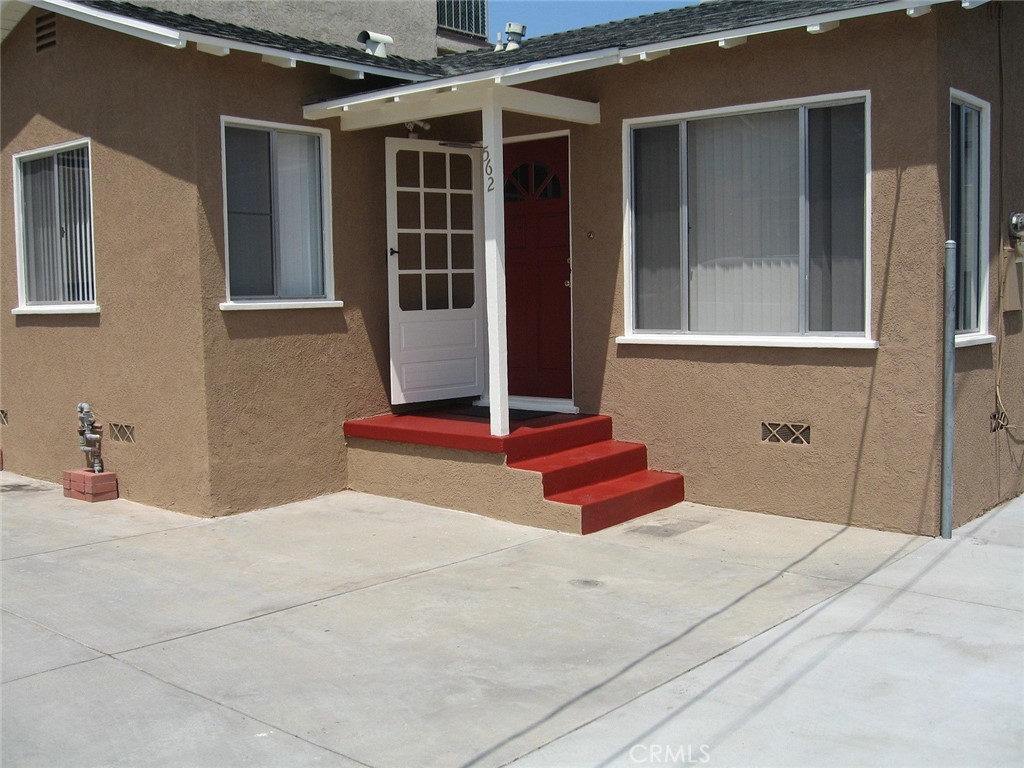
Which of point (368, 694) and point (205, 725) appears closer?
point (205, 725)

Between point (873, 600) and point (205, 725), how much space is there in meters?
3.61

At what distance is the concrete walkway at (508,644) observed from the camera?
13.4 ft

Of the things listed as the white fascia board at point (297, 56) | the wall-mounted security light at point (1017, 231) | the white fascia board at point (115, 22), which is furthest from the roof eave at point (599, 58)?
A: the wall-mounted security light at point (1017, 231)

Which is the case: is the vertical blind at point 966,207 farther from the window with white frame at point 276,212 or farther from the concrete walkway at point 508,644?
the window with white frame at point 276,212

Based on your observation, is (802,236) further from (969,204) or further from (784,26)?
(784,26)

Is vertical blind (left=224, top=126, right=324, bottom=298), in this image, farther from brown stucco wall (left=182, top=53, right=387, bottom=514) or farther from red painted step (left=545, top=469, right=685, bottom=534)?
red painted step (left=545, top=469, right=685, bottom=534)

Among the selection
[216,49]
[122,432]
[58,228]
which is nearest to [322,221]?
[216,49]

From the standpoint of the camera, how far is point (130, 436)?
8.51 m

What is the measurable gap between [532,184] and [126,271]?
11.6 feet

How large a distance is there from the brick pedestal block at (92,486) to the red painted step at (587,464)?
135 inches

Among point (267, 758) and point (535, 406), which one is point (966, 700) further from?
point (535, 406)

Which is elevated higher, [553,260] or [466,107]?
[466,107]

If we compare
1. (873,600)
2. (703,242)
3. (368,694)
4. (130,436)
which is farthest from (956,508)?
(130,436)

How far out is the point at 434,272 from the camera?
30.6 feet
